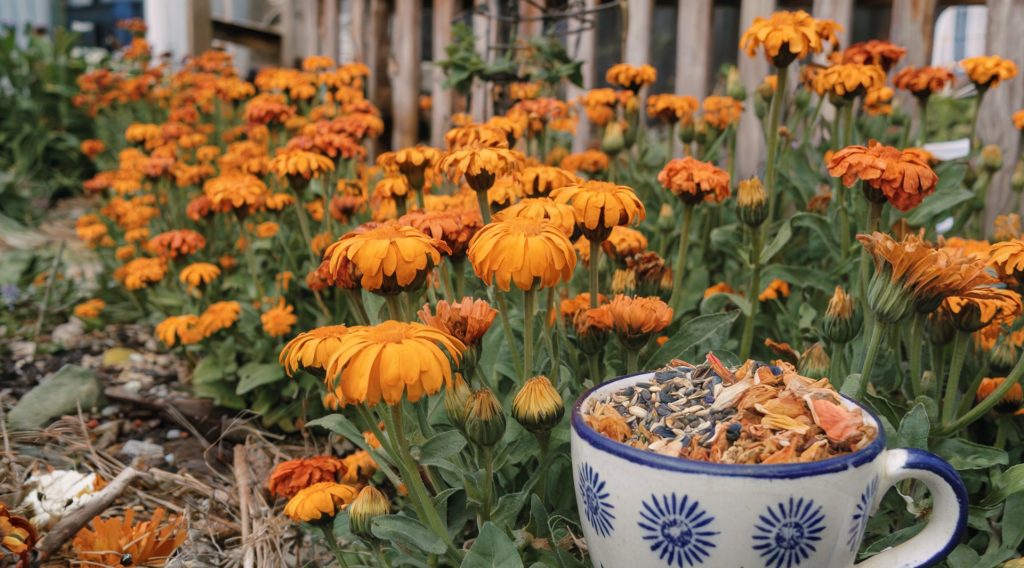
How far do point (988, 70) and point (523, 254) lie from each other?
171cm

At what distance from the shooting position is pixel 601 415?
1013 mm

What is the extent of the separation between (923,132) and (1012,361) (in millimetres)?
901

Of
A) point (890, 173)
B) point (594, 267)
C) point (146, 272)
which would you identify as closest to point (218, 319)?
point (146, 272)

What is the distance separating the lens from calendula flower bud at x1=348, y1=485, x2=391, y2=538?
1.25 m

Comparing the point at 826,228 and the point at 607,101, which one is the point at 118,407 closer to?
the point at 607,101

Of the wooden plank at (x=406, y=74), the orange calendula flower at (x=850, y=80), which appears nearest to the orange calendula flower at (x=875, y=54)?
the orange calendula flower at (x=850, y=80)

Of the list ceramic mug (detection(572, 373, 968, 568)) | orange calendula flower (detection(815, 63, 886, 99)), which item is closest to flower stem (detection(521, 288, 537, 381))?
ceramic mug (detection(572, 373, 968, 568))

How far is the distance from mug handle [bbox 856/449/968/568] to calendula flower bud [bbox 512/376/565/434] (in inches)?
15.8

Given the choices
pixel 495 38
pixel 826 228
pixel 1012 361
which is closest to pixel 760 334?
pixel 826 228

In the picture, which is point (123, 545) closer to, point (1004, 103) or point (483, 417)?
point (483, 417)

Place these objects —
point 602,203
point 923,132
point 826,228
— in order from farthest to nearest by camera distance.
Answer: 1. point 923,132
2. point 826,228
3. point 602,203

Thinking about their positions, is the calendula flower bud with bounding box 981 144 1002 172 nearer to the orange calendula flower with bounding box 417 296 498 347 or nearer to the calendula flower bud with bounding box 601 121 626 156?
the calendula flower bud with bounding box 601 121 626 156

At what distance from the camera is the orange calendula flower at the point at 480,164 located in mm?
1409

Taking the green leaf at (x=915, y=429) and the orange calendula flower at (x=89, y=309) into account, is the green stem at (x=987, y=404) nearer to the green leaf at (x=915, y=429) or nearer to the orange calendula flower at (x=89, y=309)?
the green leaf at (x=915, y=429)
